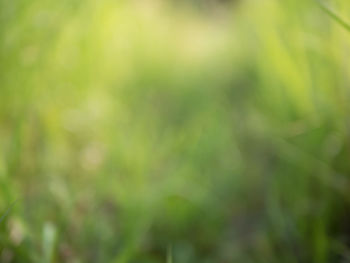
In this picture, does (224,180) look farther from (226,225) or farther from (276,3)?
(276,3)

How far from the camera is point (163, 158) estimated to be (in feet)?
2.69

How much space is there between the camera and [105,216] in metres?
0.68

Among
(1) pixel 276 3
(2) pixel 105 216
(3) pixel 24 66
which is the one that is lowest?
(2) pixel 105 216

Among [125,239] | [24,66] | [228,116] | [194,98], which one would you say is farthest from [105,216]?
[194,98]

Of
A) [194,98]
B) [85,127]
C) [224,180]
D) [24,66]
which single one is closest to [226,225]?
[224,180]

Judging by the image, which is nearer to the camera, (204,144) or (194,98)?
(204,144)

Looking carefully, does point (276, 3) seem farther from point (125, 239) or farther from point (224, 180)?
point (125, 239)

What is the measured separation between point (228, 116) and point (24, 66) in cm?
58

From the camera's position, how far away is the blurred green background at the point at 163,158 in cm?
62

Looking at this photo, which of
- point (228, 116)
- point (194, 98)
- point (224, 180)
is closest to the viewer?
point (224, 180)

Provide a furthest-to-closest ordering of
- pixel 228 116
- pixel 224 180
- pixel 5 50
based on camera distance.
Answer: pixel 228 116 < pixel 224 180 < pixel 5 50

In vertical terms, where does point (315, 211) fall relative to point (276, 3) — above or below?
below

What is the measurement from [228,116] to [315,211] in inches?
19.9

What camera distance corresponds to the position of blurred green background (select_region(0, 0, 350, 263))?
62 centimetres
